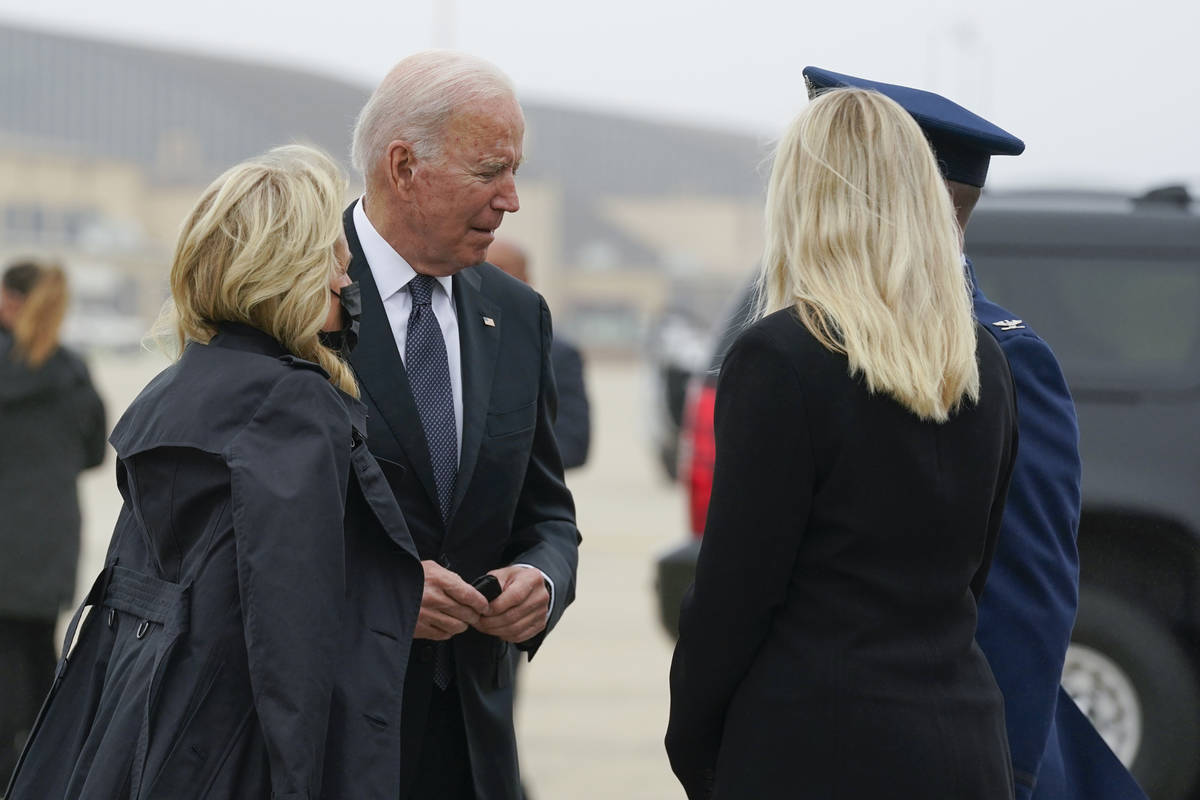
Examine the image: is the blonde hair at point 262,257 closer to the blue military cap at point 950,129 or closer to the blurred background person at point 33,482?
the blue military cap at point 950,129

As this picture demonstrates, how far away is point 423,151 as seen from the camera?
274cm

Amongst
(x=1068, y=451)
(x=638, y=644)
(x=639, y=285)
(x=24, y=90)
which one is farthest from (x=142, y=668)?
(x=24, y=90)

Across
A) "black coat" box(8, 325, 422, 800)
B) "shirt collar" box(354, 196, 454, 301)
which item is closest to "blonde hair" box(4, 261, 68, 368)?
"shirt collar" box(354, 196, 454, 301)

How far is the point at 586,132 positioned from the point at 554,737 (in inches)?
4162

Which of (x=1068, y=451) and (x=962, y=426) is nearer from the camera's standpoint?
(x=962, y=426)

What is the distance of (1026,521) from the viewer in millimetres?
2449

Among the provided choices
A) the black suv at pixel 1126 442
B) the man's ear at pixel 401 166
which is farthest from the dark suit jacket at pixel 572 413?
the man's ear at pixel 401 166

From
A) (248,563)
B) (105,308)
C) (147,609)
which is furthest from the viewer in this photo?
(105,308)

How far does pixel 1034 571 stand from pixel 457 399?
990mm

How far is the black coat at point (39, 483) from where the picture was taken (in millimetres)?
5309

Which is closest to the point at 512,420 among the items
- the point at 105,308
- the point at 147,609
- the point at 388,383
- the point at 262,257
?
the point at 388,383

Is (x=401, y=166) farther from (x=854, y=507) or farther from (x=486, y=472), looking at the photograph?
(x=854, y=507)

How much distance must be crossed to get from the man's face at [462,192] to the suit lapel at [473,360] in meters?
0.09

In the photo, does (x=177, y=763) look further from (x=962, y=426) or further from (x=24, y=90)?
(x=24, y=90)
